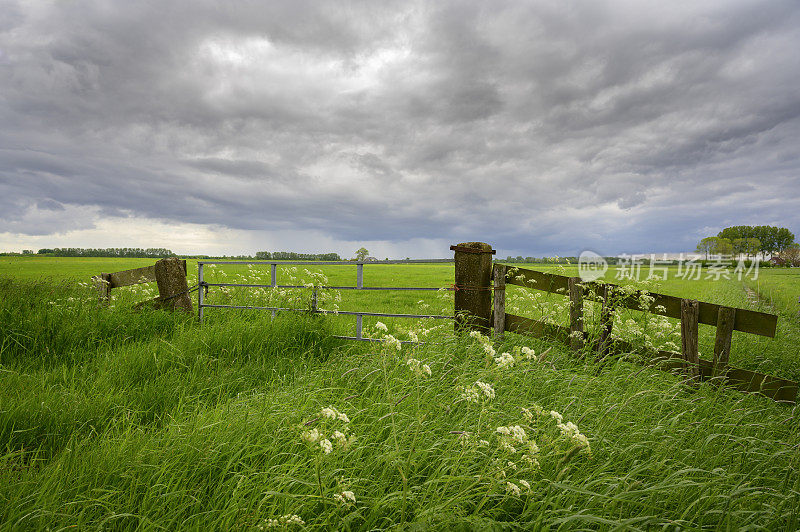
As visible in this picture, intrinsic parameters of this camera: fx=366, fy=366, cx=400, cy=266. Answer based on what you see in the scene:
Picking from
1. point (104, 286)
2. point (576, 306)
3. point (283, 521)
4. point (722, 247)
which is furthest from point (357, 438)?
point (722, 247)

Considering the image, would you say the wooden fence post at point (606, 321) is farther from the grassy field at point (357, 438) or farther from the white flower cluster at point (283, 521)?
the white flower cluster at point (283, 521)

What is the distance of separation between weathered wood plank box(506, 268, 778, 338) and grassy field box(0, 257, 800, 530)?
32 cm

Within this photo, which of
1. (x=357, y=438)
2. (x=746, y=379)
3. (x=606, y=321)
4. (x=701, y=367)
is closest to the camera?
(x=357, y=438)

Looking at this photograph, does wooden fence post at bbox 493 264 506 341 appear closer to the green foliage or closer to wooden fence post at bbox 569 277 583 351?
wooden fence post at bbox 569 277 583 351

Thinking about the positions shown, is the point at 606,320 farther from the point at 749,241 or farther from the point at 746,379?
the point at 749,241

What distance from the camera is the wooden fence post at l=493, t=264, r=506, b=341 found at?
5574 millimetres

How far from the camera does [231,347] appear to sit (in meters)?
5.95

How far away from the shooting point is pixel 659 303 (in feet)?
17.7

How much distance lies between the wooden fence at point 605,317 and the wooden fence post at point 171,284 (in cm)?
646

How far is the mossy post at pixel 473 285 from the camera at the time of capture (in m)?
5.56

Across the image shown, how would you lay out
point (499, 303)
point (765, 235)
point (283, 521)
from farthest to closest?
point (765, 235), point (499, 303), point (283, 521)

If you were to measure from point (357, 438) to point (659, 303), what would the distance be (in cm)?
497

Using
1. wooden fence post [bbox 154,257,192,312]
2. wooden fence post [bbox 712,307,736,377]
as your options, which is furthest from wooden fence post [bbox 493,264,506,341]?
wooden fence post [bbox 154,257,192,312]

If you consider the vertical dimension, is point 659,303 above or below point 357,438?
above
